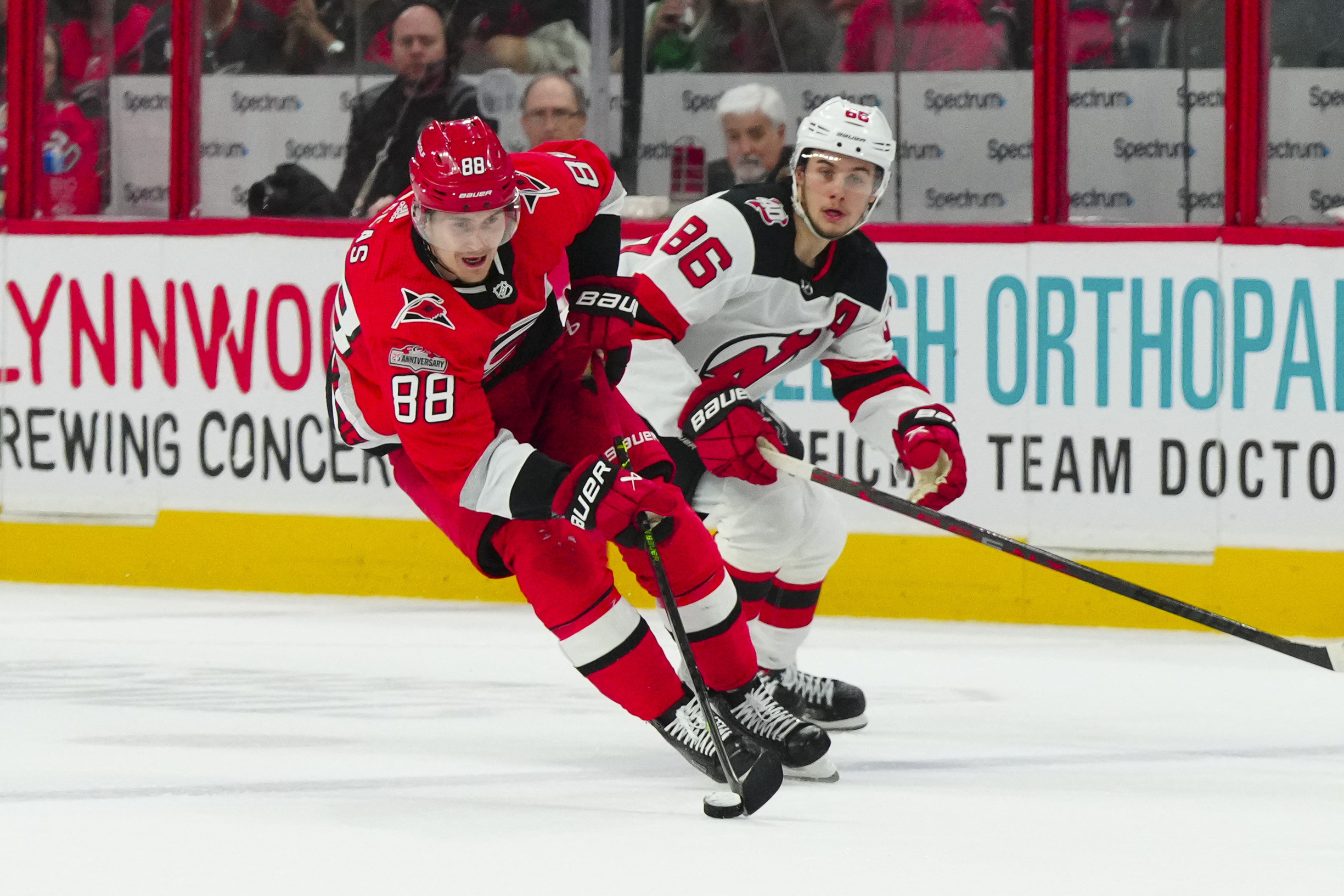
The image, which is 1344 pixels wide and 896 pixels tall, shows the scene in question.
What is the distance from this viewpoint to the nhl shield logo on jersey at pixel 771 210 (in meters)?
3.70

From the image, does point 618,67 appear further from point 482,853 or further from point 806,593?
point 482,853

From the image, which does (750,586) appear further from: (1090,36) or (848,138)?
(1090,36)

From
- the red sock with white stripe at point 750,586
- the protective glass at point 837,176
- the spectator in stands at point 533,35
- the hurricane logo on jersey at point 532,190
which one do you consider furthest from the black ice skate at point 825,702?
the spectator in stands at point 533,35

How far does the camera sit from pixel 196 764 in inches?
139

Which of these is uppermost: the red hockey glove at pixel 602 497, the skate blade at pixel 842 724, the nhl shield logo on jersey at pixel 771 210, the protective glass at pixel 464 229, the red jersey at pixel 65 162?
the red jersey at pixel 65 162

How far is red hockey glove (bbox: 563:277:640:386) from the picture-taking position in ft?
11.0

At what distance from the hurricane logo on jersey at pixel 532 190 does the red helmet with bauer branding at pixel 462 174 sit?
19 centimetres

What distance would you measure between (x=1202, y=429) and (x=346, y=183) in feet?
8.29

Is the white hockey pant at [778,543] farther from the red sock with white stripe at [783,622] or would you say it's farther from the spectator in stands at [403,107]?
the spectator in stands at [403,107]

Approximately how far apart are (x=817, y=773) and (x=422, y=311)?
1.06 metres

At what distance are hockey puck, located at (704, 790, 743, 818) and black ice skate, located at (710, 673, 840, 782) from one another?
211 mm

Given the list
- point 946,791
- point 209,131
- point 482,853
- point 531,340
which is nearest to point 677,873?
point 482,853

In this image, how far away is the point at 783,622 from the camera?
12.8 feet

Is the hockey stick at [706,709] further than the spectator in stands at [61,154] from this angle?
No
